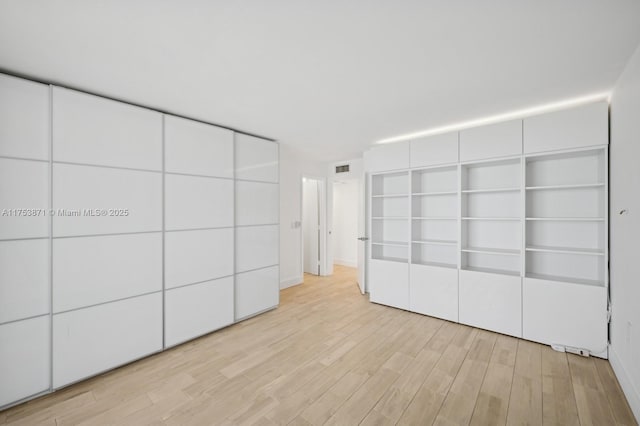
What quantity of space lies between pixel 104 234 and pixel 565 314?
15.6 ft

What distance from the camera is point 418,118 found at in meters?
3.30

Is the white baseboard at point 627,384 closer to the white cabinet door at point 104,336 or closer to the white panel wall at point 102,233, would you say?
the white panel wall at point 102,233

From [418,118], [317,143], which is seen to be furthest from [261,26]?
[317,143]

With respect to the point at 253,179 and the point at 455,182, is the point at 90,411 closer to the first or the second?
the point at 253,179

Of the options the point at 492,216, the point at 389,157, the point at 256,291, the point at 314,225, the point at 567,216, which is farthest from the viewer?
the point at 314,225

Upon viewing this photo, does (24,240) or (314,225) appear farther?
(314,225)

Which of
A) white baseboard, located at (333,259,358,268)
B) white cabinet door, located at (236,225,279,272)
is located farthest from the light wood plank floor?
white baseboard, located at (333,259,358,268)

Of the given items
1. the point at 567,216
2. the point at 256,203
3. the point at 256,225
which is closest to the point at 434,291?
the point at 567,216

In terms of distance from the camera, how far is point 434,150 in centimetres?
380

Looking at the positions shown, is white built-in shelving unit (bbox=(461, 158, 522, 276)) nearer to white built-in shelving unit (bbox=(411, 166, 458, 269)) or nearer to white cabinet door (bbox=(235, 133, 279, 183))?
white built-in shelving unit (bbox=(411, 166, 458, 269))

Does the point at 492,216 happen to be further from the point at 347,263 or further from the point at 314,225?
the point at 347,263

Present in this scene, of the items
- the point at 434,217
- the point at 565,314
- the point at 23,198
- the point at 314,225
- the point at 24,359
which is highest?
the point at 23,198

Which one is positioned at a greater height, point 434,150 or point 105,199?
point 434,150

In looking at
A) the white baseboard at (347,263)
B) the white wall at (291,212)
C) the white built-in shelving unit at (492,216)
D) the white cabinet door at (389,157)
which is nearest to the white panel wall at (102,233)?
the white wall at (291,212)
